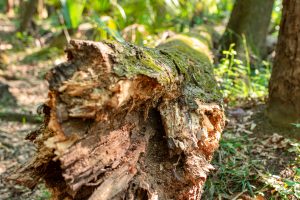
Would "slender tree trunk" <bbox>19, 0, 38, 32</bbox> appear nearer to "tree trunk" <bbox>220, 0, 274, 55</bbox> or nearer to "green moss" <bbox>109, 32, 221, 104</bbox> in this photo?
"tree trunk" <bbox>220, 0, 274, 55</bbox>

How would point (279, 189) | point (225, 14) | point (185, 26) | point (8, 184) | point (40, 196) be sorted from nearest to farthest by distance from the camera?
point (279, 189) < point (40, 196) < point (8, 184) < point (185, 26) < point (225, 14)

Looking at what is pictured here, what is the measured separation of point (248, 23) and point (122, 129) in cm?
386

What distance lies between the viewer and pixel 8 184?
11.6ft

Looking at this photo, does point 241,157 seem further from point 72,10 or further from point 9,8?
point 9,8

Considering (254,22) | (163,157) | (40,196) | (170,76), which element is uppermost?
(254,22)

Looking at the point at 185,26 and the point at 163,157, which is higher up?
the point at 185,26

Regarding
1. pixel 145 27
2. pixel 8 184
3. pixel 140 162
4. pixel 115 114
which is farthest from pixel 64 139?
pixel 145 27

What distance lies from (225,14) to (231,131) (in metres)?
6.27

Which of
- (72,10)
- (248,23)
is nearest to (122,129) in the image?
(72,10)

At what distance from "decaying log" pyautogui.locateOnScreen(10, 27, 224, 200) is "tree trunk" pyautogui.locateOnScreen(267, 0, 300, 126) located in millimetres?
1019

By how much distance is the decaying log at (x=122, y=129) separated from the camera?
1771mm

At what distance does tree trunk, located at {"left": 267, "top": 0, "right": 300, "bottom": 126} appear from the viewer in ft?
10.8

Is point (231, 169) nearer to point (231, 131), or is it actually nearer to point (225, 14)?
point (231, 131)

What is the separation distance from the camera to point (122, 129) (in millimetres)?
2162
